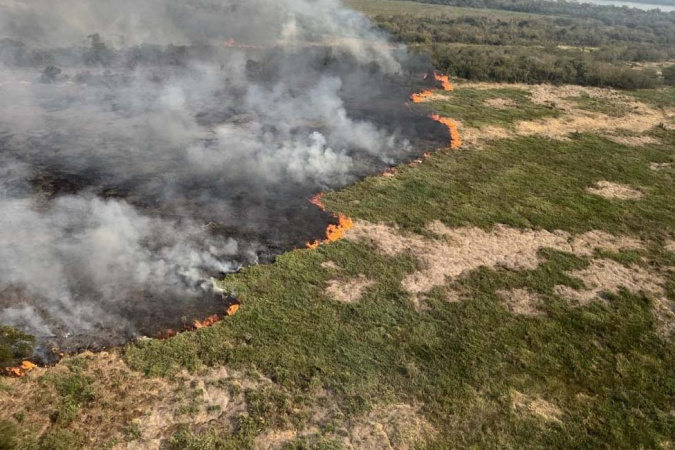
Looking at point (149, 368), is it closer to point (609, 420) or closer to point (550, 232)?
point (609, 420)

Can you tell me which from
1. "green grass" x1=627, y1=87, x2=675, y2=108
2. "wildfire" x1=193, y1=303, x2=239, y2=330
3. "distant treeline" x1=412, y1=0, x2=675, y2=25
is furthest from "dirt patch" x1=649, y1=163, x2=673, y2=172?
"distant treeline" x1=412, y1=0, x2=675, y2=25

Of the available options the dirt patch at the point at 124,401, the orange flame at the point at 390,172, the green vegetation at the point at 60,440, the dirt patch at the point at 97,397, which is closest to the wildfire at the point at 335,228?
the orange flame at the point at 390,172

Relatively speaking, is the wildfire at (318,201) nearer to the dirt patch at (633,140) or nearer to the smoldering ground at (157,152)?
the smoldering ground at (157,152)

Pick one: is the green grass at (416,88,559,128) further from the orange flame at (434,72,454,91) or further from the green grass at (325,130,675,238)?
the green grass at (325,130,675,238)

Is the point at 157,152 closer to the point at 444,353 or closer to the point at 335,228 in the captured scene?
the point at 335,228

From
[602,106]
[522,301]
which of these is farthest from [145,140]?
[602,106]

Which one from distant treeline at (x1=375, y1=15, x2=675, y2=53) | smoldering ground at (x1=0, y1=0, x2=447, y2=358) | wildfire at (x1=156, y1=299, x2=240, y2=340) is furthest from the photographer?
distant treeline at (x1=375, y1=15, x2=675, y2=53)
